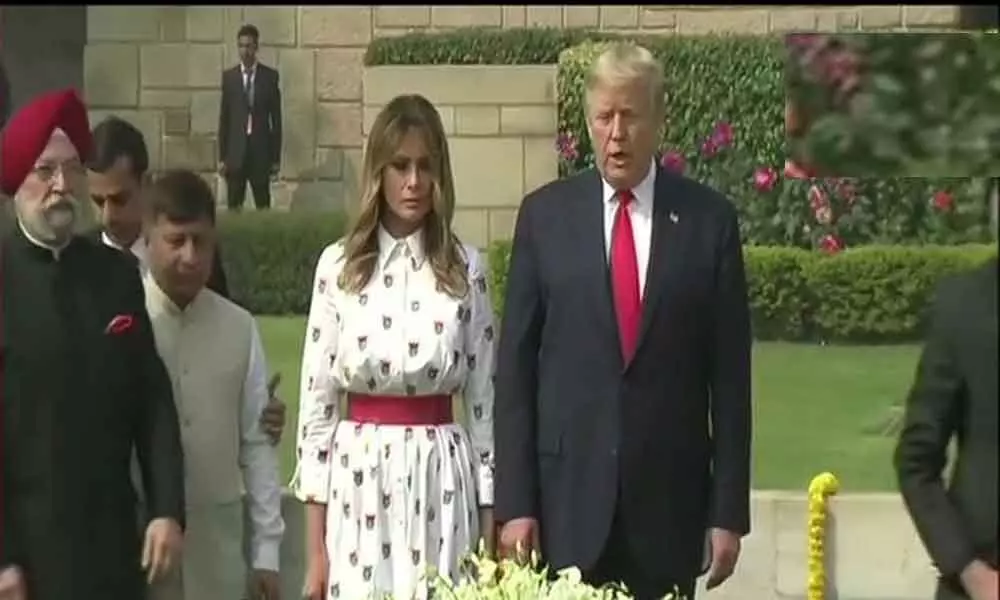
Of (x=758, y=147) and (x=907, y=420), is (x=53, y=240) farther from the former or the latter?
(x=758, y=147)

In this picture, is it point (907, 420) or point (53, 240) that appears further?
point (53, 240)

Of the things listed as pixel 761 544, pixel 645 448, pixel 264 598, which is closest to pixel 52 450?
pixel 264 598

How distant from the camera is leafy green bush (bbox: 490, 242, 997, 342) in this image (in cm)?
600

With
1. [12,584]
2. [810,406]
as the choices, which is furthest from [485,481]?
[810,406]

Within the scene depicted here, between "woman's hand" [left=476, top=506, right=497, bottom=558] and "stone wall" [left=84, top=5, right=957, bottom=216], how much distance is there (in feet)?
4.01

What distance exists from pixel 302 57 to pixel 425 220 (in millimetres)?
4644

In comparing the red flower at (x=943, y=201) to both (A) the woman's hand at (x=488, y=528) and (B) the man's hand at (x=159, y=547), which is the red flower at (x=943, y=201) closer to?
(A) the woman's hand at (x=488, y=528)

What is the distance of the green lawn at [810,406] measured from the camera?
20.9 ft

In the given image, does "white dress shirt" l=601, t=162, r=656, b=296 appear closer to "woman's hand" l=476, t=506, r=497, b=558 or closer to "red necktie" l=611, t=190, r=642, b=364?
"red necktie" l=611, t=190, r=642, b=364

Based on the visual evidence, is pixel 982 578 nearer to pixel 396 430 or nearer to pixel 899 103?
pixel 899 103

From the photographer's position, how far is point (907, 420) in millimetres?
3383

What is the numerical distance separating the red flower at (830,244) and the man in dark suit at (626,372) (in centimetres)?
378

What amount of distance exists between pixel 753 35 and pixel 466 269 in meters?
5.64

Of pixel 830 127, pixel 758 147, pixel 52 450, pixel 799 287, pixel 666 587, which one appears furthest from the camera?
pixel 758 147
